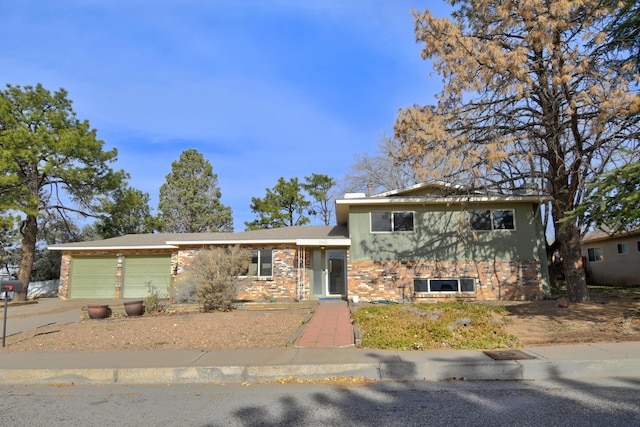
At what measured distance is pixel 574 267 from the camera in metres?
13.2

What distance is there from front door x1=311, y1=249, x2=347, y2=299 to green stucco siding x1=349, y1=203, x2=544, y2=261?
1540 mm

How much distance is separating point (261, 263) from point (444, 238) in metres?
7.55

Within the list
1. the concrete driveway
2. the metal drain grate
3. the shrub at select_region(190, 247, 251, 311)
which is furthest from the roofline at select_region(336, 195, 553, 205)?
the concrete driveway

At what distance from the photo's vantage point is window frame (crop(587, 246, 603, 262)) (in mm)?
25125

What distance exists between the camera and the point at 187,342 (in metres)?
8.97

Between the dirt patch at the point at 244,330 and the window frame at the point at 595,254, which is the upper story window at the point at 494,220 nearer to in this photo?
the dirt patch at the point at 244,330

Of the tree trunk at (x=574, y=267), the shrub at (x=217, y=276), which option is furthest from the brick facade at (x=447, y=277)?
the shrub at (x=217, y=276)

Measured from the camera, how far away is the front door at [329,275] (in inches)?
707

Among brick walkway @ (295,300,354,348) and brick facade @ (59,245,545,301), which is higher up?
brick facade @ (59,245,545,301)

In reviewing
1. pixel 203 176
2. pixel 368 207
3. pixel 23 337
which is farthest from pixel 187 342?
pixel 203 176

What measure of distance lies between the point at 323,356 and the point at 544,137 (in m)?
9.77

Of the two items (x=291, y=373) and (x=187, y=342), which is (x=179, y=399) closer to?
(x=291, y=373)

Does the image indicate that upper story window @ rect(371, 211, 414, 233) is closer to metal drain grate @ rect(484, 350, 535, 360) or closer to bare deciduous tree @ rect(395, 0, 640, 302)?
bare deciduous tree @ rect(395, 0, 640, 302)

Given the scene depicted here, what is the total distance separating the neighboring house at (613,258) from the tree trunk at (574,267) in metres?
9.94
